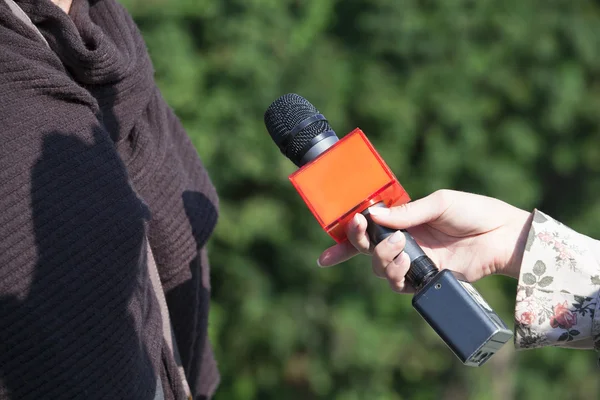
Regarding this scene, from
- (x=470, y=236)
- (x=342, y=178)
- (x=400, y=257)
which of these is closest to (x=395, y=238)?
(x=400, y=257)

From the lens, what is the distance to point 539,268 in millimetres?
1684

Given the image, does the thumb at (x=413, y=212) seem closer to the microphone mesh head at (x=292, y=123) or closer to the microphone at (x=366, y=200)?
the microphone at (x=366, y=200)

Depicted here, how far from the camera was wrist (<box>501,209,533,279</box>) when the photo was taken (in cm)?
174

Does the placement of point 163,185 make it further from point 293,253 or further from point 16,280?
point 293,253

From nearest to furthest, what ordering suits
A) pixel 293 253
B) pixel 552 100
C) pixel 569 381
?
pixel 293 253 → pixel 552 100 → pixel 569 381

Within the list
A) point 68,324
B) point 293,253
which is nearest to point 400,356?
point 293,253

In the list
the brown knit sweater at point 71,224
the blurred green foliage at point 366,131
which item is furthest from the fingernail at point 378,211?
the blurred green foliage at point 366,131

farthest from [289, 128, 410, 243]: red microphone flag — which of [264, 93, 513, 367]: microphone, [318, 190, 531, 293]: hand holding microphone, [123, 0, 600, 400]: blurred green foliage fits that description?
[123, 0, 600, 400]: blurred green foliage

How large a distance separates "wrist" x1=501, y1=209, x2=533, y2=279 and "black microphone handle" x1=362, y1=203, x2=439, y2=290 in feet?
1.29

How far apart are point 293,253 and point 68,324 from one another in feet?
11.5

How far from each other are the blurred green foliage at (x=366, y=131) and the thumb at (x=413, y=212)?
9.21 ft

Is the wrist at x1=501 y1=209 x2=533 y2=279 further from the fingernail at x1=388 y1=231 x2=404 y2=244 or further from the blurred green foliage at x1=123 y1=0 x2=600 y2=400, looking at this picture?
the blurred green foliage at x1=123 y1=0 x2=600 y2=400

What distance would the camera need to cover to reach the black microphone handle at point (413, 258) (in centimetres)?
140

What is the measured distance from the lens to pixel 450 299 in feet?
4.29
